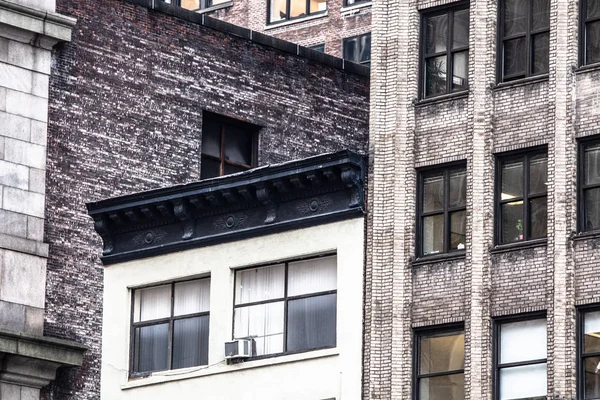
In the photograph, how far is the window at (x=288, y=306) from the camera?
48.0m

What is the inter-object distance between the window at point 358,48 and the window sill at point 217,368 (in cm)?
2705

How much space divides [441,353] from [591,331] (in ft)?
12.5

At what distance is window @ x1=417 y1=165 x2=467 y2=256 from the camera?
46375 mm

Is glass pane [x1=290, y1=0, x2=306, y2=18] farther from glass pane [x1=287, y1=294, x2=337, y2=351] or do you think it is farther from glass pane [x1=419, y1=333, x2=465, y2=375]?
glass pane [x1=419, y1=333, x2=465, y2=375]

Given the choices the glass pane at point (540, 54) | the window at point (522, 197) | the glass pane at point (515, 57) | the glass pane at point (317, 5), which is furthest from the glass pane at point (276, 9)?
the window at point (522, 197)

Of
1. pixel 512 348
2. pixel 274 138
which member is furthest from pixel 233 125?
pixel 512 348

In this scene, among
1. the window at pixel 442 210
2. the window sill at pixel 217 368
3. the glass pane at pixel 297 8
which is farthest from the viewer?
the glass pane at pixel 297 8

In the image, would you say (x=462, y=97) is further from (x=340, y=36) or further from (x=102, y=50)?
(x=340, y=36)

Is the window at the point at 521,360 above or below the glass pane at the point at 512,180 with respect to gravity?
below

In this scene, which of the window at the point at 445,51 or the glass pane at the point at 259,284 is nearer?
the window at the point at 445,51

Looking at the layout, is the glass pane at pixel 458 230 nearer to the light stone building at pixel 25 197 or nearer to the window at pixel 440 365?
the window at pixel 440 365

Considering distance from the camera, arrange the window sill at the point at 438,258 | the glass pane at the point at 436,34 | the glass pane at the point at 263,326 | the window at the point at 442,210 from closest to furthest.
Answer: the window sill at the point at 438,258 < the window at the point at 442,210 < the glass pane at the point at 436,34 < the glass pane at the point at 263,326

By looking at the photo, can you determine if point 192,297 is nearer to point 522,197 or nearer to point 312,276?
point 312,276

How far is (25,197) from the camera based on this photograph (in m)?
54.0
